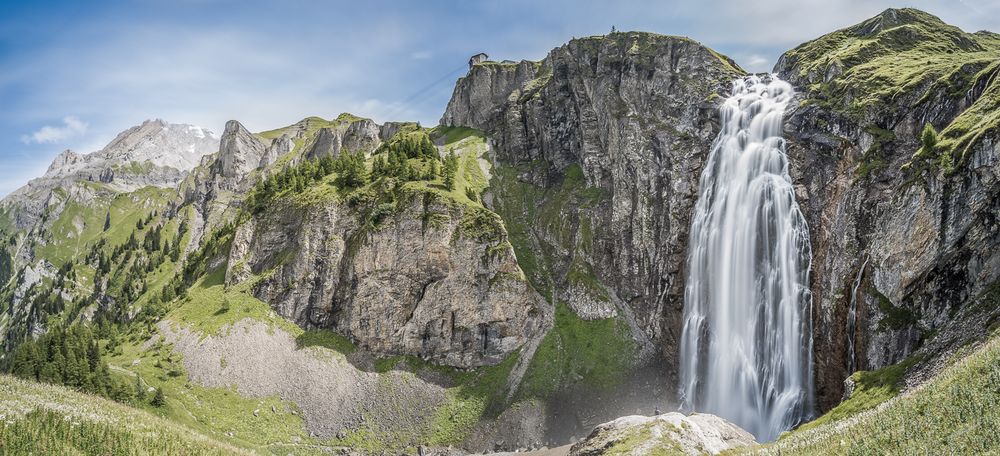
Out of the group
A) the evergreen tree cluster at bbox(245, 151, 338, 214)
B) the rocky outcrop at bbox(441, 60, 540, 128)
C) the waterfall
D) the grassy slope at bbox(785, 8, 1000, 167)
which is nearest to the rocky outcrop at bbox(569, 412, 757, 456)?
the waterfall

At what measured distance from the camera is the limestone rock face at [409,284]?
9344 centimetres

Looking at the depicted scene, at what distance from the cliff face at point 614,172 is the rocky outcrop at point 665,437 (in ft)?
135

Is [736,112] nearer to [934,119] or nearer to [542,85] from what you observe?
[934,119]

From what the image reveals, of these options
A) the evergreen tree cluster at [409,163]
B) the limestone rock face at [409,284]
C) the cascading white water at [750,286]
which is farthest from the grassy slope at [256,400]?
the cascading white water at [750,286]

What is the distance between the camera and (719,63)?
3952 inches

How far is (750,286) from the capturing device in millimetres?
70875

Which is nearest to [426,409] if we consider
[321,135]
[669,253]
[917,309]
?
[669,253]

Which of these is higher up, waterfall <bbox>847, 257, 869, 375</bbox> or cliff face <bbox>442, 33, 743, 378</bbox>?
cliff face <bbox>442, 33, 743, 378</bbox>

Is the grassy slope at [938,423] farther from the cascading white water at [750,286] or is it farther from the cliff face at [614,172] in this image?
the cliff face at [614,172]

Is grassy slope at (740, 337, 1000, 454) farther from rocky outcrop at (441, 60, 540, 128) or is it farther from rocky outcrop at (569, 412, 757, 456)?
rocky outcrop at (441, 60, 540, 128)

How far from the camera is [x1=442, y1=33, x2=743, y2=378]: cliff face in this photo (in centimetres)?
9262

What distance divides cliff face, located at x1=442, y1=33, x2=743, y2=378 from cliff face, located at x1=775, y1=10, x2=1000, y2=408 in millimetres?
19387

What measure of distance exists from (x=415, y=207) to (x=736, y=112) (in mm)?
57130

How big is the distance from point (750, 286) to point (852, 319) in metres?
13.9
